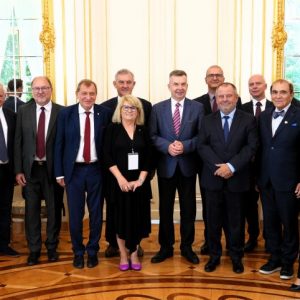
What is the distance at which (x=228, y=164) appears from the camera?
3.99 metres

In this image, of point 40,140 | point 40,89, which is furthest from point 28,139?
point 40,89

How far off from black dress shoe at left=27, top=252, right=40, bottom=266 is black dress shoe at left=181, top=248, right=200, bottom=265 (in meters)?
1.32

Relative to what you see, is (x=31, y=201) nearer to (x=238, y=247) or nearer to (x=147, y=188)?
(x=147, y=188)

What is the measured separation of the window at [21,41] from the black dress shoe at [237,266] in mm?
3400

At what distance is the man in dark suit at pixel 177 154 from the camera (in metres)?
4.32

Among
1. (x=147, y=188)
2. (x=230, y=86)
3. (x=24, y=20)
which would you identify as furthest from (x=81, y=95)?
(x=24, y=20)

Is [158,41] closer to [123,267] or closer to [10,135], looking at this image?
[10,135]

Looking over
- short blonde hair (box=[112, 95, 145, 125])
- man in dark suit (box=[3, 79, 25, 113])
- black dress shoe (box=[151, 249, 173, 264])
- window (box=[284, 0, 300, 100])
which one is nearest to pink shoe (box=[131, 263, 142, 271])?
black dress shoe (box=[151, 249, 173, 264])

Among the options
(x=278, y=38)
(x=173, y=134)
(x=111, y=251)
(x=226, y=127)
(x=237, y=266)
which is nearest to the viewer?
(x=226, y=127)

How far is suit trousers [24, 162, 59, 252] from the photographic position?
173 inches

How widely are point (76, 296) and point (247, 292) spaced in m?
1.27

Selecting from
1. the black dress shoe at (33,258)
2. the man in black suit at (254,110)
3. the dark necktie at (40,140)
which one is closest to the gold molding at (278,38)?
the man in black suit at (254,110)

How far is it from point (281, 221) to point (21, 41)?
3883 mm

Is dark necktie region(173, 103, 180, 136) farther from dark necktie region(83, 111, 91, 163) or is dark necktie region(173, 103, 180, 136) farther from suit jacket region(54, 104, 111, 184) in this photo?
dark necktie region(83, 111, 91, 163)
